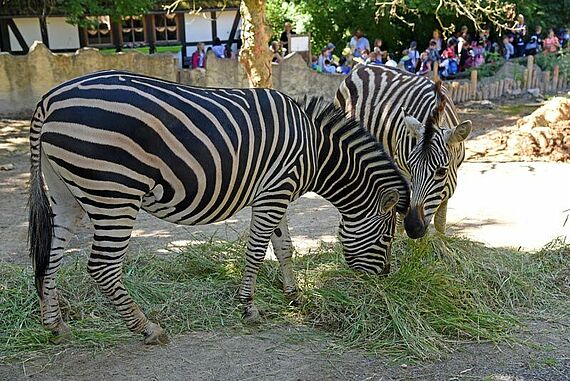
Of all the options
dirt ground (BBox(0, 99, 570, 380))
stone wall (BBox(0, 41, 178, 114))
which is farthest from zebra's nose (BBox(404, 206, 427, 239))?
stone wall (BBox(0, 41, 178, 114))

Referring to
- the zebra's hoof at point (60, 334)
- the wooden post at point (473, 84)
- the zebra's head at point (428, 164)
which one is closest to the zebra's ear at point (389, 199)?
the zebra's head at point (428, 164)

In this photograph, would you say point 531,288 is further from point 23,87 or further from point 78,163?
point 23,87

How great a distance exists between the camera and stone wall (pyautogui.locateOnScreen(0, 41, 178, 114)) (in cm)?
1335

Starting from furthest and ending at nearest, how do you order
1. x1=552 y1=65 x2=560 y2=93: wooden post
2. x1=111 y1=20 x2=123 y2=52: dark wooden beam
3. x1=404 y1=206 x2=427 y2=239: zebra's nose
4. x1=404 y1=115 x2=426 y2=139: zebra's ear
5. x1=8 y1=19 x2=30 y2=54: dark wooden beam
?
1. x1=111 y1=20 x2=123 y2=52: dark wooden beam
2. x1=8 y1=19 x2=30 y2=54: dark wooden beam
3. x1=552 y1=65 x2=560 y2=93: wooden post
4. x1=404 y1=115 x2=426 y2=139: zebra's ear
5. x1=404 y1=206 x2=427 y2=239: zebra's nose

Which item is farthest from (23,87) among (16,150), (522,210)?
(522,210)

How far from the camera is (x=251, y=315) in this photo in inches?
183

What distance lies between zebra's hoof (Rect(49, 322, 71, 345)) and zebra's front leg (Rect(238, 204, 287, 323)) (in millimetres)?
1281

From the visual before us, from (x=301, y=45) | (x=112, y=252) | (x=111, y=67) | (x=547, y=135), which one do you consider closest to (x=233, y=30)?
(x=301, y=45)

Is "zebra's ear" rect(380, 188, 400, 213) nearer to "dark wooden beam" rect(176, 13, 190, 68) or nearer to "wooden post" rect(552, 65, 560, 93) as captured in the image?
"wooden post" rect(552, 65, 560, 93)

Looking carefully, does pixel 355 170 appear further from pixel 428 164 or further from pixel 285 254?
pixel 285 254

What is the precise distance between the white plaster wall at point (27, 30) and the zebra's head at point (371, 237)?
1589 cm

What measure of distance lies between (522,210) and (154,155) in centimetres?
544

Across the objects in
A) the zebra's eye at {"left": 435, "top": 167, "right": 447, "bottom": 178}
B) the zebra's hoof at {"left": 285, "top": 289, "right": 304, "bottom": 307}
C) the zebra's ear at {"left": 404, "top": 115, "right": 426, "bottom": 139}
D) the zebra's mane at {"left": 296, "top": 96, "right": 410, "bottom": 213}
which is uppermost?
the zebra's mane at {"left": 296, "top": 96, "right": 410, "bottom": 213}

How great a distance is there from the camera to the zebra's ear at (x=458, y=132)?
481cm
